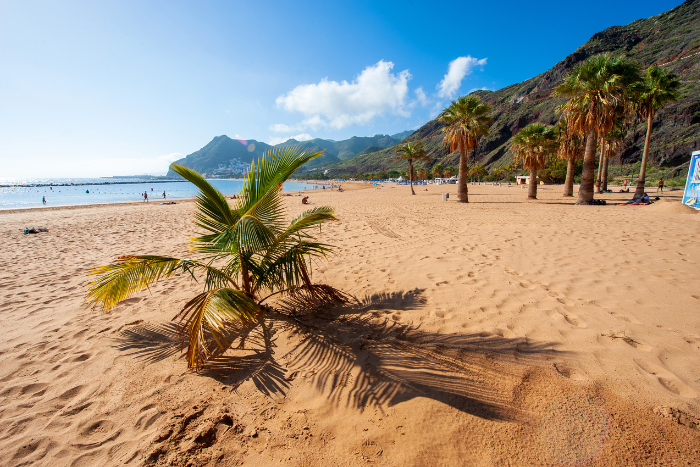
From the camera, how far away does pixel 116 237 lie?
10.6 m

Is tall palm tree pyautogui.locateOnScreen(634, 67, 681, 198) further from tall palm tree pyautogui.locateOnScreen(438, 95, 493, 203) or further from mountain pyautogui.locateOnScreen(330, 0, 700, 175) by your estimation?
tall palm tree pyautogui.locateOnScreen(438, 95, 493, 203)

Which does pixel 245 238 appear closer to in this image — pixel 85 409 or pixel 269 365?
pixel 269 365

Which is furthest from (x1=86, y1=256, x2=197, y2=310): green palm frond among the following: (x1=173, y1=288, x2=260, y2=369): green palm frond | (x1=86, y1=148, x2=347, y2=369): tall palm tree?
(x1=173, y1=288, x2=260, y2=369): green palm frond

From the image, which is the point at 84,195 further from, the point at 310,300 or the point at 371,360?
the point at 371,360

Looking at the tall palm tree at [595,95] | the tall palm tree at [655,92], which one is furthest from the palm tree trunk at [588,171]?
the tall palm tree at [655,92]

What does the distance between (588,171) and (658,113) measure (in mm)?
67554

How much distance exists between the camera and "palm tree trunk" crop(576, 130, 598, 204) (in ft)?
50.9

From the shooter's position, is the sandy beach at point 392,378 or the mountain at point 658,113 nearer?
the sandy beach at point 392,378

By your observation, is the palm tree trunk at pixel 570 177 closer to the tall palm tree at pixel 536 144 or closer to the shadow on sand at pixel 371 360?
the tall palm tree at pixel 536 144

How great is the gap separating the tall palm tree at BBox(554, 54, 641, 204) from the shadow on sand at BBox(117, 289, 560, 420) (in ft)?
58.6

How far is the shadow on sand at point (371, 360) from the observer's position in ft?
7.73

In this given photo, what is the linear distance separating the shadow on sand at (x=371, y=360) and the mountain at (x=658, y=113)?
29810 mm

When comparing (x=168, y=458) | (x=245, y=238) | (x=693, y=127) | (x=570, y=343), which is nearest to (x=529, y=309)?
(x=570, y=343)

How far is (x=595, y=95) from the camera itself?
14.6 meters
